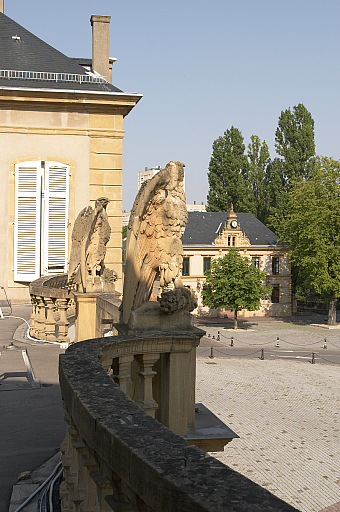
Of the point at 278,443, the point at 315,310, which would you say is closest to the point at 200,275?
the point at 315,310

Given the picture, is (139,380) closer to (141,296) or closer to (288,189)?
(141,296)

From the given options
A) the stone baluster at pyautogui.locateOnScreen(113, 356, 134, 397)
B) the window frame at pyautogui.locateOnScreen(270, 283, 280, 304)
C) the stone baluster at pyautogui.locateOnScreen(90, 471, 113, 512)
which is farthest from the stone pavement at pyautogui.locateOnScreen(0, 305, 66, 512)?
the window frame at pyautogui.locateOnScreen(270, 283, 280, 304)

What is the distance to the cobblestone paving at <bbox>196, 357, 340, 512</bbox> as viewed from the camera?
11109 millimetres

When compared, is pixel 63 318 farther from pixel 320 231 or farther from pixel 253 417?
pixel 320 231

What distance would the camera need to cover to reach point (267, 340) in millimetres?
38562

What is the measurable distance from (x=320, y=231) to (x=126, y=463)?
4563 cm

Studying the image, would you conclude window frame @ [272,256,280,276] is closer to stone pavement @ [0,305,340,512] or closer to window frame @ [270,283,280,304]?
window frame @ [270,283,280,304]

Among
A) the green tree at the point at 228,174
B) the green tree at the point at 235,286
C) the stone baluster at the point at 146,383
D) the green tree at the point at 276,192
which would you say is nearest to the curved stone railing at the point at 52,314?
the stone baluster at the point at 146,383

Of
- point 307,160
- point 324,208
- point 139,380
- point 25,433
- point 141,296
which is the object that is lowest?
point 25,433

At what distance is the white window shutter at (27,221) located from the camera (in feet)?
63.0

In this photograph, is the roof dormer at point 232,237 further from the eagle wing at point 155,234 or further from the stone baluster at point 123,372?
the stone baluster at point 123,372

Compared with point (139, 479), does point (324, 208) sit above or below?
above

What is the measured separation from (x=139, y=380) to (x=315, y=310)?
55.9m

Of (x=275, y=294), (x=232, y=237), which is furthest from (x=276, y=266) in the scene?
(x=232, y=237)
